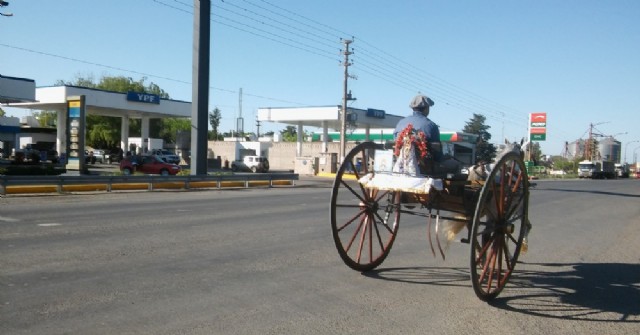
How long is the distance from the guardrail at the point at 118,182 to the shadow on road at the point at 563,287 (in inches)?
581

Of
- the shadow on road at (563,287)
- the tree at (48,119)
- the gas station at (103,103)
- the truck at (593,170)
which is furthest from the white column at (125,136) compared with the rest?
the truck at (593,170)

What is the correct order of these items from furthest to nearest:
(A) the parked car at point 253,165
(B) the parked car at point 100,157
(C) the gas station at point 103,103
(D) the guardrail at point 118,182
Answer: (B) the parked car at point 100,157
(A) the parked car at point 253,165
(C) the gas station at point 103,103
(D) the guardrail at point 118,182

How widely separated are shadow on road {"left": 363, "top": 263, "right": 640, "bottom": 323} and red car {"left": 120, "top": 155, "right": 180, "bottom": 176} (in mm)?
29458

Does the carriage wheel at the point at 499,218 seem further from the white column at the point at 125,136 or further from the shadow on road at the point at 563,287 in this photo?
the white column at the point at 125,136

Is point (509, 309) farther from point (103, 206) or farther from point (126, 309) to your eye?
point (103, 206)

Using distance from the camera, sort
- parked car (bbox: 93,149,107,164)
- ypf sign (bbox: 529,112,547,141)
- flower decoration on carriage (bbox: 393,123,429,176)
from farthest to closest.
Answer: ypf sign (bbox: 529,112,547,141)
parked car (bbox: 93,149,107,164)
flower decoration on carriage (bbox: 393,123,429,176)

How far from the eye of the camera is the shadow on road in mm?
5684

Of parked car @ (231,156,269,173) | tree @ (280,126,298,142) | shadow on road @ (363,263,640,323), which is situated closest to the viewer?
shadow on road @ (363,263,640,323)

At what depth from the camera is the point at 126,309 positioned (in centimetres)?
507

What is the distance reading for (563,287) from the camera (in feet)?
22.2

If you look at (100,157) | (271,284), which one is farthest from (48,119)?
(271,284)

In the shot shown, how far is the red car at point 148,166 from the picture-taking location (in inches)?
1368

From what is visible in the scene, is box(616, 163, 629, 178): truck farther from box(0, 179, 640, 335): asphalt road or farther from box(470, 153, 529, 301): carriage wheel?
box(470, 153, 529, 301): carriage wheel

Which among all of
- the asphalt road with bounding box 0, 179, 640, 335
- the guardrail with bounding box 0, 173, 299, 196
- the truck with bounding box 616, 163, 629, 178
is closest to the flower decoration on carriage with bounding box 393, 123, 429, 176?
the asphalt road with bounding box 0, 179, 640, 335
